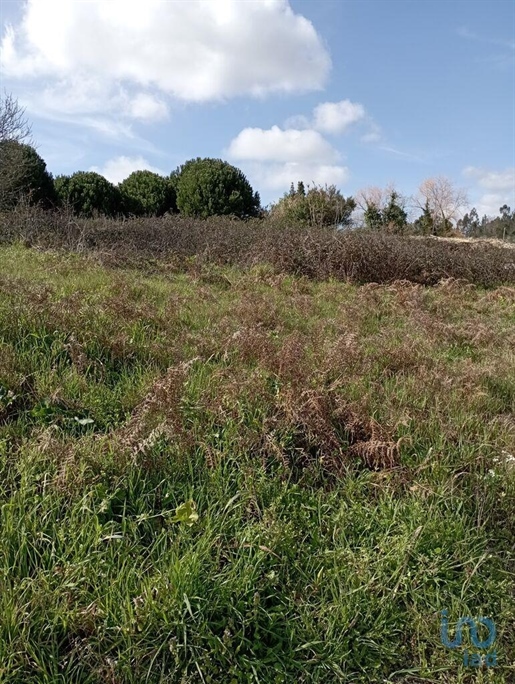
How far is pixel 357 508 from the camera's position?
2.46 m

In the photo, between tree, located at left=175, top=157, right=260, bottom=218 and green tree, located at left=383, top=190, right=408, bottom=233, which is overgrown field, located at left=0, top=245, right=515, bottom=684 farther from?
green tree, located at left=383, top=190, right=408, bottom=233

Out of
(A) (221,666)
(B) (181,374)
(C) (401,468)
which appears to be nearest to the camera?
(A) (221,666)

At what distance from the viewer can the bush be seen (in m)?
13.1

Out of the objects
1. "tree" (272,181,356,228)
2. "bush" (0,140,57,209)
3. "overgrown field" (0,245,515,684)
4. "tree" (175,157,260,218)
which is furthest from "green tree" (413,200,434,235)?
"overgrown field" (0,245,515,684)

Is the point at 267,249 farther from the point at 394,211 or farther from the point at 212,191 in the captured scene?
the point at 394,211

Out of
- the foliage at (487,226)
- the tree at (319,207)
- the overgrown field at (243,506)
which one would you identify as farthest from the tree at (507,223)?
the overgrown field at (243,506)

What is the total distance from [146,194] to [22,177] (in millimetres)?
5085

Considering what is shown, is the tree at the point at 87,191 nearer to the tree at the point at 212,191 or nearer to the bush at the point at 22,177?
the bush at the point at 22,177

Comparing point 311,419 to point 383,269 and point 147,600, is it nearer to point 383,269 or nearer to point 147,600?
point 147,600

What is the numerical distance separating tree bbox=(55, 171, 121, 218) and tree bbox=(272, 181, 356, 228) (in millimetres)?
5851

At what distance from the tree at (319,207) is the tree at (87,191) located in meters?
5.85

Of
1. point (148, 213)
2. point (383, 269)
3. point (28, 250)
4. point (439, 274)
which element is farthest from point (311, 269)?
point (148, 213)

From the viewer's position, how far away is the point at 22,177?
47.3 ft

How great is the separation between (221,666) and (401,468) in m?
1.40
